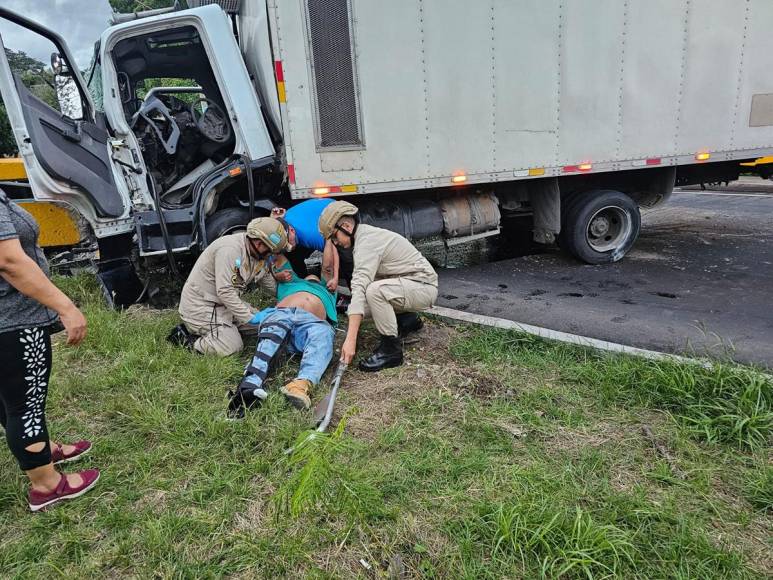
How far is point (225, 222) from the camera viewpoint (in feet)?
16.7

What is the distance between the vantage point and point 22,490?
2430mm

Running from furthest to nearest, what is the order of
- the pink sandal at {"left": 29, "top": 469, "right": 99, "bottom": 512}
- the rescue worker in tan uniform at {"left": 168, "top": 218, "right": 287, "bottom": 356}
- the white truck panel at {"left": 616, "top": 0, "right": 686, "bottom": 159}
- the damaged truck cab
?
the white truck panel at {"left": 616, "top": 0, "right": 686, "bottom": 159}
the damaged truck cab
the rescue worker in tan uniform at {"left": 168, "top": 218, "right": 287, "bottom": 356}
the pink sandal at {"left": 29, "top": 469, "right": 99, "bottom": 512}

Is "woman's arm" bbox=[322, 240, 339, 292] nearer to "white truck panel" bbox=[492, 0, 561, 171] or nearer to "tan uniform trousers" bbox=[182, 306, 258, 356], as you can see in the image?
"tan uniform trousers" bbox=[182, 306, 258, 356]

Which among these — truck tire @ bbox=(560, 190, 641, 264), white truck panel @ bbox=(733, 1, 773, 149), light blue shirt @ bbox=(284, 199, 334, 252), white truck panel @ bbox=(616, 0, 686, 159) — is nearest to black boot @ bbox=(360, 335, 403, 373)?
light blue shirt @ bbox=(284, 199, 334, 252)

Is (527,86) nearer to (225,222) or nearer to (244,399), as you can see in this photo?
(225,222)

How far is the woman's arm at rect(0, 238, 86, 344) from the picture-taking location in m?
1.92

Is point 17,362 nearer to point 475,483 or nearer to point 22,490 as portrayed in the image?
point 22,490

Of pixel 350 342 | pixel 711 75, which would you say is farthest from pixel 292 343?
pixel 711 75

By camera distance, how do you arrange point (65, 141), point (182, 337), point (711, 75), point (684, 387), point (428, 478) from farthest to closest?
point (711, 75), point (65, 141), point (182, 337), point (684, 387), point (428, 478)

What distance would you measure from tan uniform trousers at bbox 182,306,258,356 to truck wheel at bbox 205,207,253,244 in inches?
54.1

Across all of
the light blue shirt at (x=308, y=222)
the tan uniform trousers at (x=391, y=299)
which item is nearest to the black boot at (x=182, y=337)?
the light blue shirt at (x=308, y=222)

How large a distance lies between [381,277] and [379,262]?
254 millimetres

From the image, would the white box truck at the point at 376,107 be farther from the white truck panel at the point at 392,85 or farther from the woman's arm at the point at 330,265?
the woman's arm at the point at 330,265

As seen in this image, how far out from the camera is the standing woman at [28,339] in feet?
6.42
